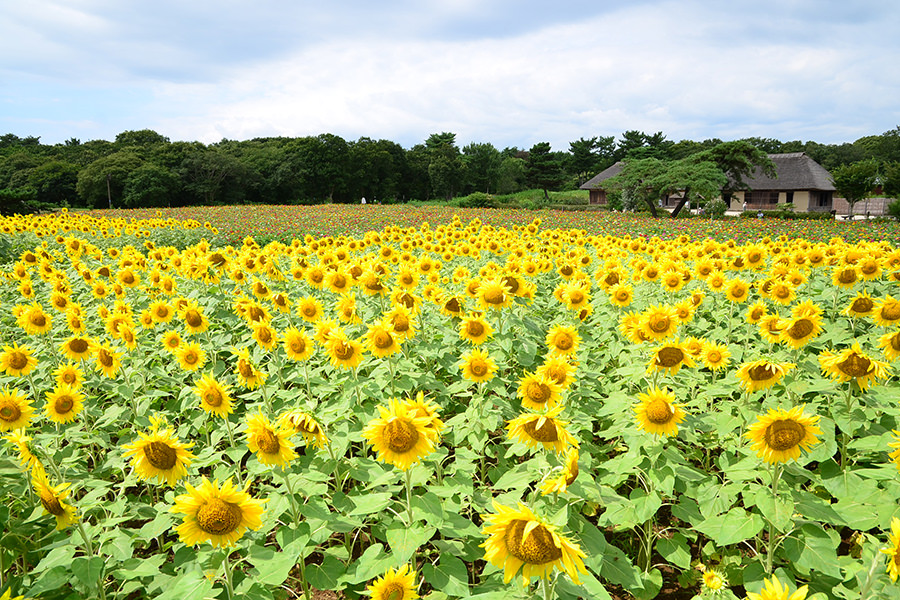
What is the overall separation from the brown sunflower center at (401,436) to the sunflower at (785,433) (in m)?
1.64

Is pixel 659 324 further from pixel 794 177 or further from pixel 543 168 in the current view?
pixel 543 168

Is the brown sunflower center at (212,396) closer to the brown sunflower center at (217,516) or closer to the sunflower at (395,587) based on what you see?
the brown sunflower center at (217,516)

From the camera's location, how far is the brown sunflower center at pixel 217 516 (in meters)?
2.05

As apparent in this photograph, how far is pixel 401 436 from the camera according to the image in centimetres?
218

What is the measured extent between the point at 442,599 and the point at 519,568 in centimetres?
86

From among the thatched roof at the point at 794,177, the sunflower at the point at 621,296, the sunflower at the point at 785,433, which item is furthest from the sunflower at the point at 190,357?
the thatched roof at the point at 794,177

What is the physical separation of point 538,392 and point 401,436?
0.99 meters

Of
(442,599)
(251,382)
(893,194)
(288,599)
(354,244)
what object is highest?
(893,194)

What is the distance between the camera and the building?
160ft

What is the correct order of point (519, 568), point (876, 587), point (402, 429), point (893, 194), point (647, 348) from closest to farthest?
point (519, 568) → point (876, 587) → point (402, 429) → point (647, 348) → point (893, 194)

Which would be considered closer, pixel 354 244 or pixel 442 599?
pixel 442 599

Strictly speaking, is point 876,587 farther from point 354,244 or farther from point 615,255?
point 354,244

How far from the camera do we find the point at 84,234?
1269cm

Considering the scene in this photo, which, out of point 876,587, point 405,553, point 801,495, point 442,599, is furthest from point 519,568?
point 801,495
